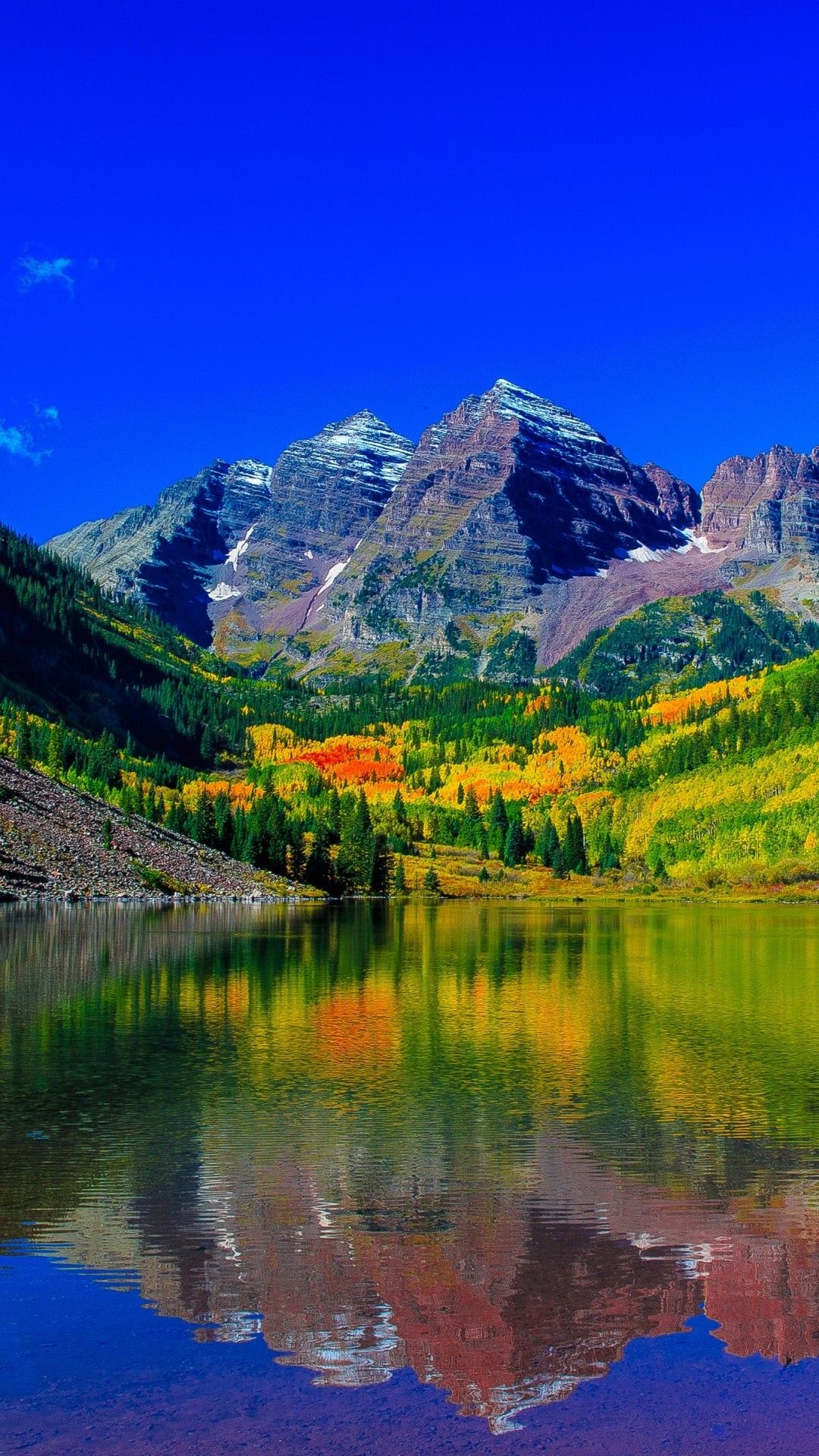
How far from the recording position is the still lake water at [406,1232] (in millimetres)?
18938

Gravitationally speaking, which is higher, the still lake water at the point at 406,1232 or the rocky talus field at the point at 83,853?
the rocky talus field at the point at 83,853

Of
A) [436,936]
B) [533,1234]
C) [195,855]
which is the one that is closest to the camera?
[533,1234]

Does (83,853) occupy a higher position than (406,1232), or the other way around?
(83,853)

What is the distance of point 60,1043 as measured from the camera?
53125 mm

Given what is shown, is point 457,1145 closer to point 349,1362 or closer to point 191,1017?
point 349,1362

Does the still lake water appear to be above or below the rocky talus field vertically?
below

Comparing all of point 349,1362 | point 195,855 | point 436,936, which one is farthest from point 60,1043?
point 195,855

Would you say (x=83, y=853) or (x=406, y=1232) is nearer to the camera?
(x=406, y=1232)

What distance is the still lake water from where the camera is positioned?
62.1ft

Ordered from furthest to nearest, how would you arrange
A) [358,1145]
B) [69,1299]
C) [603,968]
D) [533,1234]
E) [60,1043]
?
[603,968] → [60,1043] → [358,1145] → [533,1234] → [69,1299]

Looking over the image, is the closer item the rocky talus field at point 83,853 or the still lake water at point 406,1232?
the still lake water at point 406,1232

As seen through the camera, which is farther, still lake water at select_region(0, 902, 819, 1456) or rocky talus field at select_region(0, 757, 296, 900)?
rocky talus field at select_region(0, 757, 296, 900)

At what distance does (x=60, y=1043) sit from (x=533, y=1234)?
3143 cm

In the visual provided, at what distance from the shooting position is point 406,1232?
2759cm
